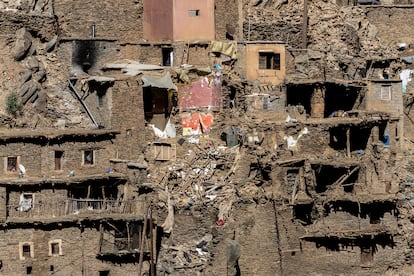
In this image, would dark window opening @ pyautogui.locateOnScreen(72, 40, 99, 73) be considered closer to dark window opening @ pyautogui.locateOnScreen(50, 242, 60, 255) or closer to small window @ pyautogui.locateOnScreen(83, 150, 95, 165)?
small window @ pyautogui.locateOnScreen(83, 150, 95, 165)

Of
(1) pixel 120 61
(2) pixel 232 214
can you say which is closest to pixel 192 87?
(1) pixel 120 61

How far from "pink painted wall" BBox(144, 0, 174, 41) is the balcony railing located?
39.6 ft

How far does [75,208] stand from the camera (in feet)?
200

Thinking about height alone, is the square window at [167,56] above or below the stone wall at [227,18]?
below

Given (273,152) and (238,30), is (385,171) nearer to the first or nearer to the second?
(273,152)

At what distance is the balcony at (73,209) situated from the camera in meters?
60.2

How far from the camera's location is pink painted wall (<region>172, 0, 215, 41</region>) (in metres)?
68.6

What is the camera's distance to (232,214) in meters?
60.7

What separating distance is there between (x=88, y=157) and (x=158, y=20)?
11192mm

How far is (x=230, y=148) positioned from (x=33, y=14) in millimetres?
14723

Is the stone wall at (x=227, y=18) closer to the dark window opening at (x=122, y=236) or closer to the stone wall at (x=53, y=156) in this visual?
the stone wall at (x=53, y=156)

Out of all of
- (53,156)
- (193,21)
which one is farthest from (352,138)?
(53,156)

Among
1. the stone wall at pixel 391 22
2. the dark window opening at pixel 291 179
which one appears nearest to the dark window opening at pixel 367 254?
the dark window opening at pixel 291 179

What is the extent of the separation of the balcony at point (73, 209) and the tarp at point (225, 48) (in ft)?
37.3
